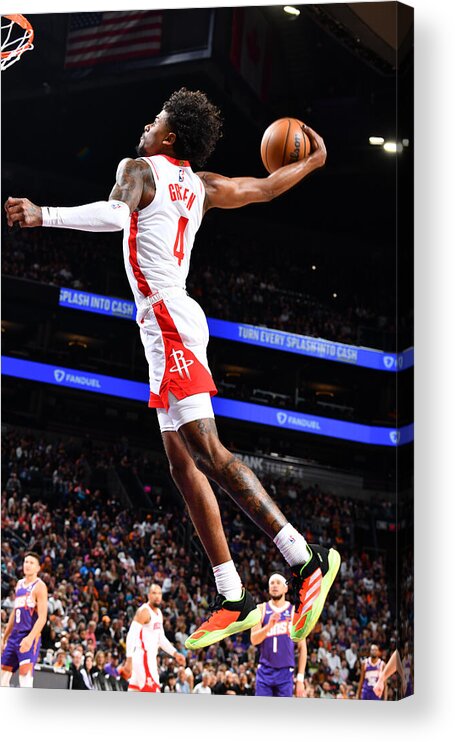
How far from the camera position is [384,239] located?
641 centimetres

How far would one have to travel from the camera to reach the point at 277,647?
6.32m

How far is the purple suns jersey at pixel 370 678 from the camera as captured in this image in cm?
619

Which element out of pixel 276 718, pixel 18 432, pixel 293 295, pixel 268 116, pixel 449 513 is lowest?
pixel 276 718

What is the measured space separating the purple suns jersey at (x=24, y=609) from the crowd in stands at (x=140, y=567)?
0.05 meters

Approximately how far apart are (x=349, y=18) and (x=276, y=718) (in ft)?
12.4

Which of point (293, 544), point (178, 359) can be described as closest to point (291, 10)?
point (178, 359)

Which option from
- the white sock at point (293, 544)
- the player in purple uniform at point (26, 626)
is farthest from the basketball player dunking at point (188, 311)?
the player in purple uniform at point (26, 626)

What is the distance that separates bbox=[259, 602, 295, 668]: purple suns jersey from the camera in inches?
249

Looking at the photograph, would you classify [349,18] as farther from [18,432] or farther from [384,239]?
[18,432]

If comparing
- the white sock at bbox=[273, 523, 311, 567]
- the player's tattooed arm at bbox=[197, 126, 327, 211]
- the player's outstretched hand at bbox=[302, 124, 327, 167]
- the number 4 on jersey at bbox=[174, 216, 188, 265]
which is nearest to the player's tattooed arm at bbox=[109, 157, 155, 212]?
the number 4 on jersey at bbox=[174, 216, 188, 265]

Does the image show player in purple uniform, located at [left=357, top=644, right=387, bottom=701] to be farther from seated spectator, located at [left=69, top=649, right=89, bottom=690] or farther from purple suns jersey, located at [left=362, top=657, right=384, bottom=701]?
seated spectator, located at [left=69, top=649, right=89, bottom=690]

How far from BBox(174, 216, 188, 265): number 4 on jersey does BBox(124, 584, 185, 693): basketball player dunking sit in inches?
71.8

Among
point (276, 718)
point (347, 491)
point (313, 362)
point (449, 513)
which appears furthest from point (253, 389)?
point (276, 718)

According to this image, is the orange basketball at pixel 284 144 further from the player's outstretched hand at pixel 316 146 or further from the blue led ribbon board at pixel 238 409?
the blue led ribbon board at pixel 238 409
